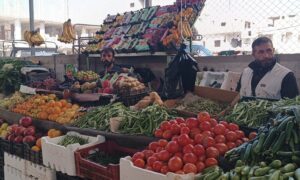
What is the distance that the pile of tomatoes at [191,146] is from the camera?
2209 mm

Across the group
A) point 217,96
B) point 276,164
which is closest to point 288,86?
point 217,96

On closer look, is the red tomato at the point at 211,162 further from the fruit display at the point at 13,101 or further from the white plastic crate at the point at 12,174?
the fruit display at the point at 13,101

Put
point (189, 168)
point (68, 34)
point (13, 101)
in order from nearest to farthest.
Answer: point (189, 168) < point (13, 101) < point (68, 34)

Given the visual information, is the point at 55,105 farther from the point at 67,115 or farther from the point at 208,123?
the point at 208,123

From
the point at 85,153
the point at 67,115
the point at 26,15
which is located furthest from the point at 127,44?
the point at 26,15

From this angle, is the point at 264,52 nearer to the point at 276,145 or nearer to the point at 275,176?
the point at 276,145

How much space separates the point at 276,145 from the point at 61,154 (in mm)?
2023

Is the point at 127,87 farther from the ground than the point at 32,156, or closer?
farther from the ground

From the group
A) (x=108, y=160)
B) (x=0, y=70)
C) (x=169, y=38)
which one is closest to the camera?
(x=108, y=160)

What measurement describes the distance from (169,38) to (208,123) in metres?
3.28

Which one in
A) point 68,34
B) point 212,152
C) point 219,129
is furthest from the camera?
point 68,34

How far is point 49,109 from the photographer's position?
441cm

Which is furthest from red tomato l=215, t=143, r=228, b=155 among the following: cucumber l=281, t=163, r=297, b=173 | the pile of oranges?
the pile of oranges

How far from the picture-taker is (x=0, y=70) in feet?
25.1
